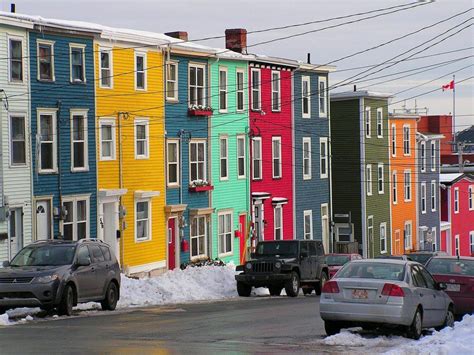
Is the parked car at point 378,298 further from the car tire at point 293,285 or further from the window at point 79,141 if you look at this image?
the window at point 79,141

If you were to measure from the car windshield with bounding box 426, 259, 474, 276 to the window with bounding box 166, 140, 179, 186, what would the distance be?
22473 millimetres

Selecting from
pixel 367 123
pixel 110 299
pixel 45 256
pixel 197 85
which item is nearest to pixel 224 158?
pixel 197 85

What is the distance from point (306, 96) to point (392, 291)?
4054 centimetres

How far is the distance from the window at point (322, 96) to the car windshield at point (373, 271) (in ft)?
135

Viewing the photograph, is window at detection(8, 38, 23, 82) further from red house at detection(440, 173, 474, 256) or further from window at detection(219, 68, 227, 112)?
red house at detection(440, 173, 474, 256)

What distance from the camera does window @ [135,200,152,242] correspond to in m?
43.8

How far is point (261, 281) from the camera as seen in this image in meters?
35.6

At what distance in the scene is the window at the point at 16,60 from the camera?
36500mm

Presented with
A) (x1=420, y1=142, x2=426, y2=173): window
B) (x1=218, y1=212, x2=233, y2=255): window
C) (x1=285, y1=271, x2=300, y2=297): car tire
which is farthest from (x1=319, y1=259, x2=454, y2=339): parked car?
(x1=420, y1=142, x2=426, y2=173): window

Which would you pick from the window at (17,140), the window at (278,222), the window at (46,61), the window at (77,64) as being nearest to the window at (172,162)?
the window at (77,64)

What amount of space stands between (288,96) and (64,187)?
65.1 feet

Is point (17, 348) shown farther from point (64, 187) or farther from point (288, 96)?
point (288, 96)

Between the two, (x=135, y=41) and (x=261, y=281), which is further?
(x=135, y=41)

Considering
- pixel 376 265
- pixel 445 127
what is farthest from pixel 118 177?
pixel 445 127
